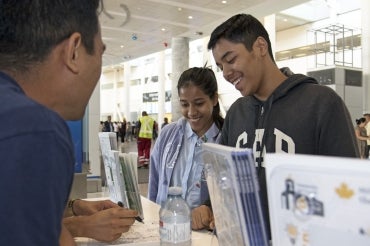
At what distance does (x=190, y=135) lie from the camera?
2.08 m

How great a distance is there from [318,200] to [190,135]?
64.2 inches

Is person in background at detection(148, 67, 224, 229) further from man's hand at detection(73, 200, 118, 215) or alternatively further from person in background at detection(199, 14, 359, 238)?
man's hand at detection(73, 200, 118, 215)

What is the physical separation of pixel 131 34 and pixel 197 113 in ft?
39.0

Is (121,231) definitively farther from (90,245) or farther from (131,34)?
(131,34)

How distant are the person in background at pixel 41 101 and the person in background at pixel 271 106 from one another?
0.75 meters

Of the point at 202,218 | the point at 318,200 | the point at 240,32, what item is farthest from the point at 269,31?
the point at 318,200

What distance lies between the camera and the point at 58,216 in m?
0.58

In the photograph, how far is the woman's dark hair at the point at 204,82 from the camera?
2050mm

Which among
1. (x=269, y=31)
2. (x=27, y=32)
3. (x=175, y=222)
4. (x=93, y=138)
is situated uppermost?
(x=269, y=31)

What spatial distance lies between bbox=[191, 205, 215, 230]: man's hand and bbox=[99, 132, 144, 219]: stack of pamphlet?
0.76 feet

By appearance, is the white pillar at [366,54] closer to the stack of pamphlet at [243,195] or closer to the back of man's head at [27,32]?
the stack of pamphlet at [243,195]

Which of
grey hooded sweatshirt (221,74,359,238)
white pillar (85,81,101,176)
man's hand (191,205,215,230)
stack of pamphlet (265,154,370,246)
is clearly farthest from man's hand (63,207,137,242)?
white pillar (85,81,101,176)

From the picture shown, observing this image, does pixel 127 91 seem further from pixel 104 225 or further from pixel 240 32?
pixel 104 225

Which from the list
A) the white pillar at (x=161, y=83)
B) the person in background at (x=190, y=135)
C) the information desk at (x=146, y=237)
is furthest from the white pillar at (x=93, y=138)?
the white pillar at (x=161, y=83)
